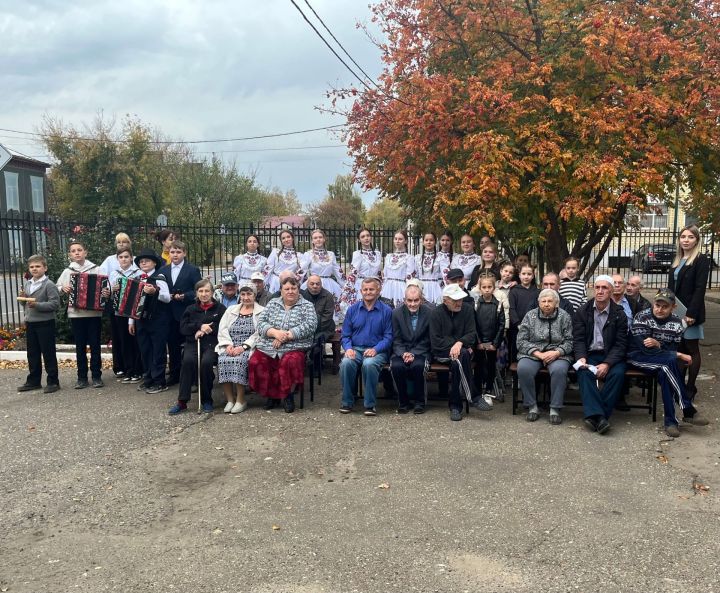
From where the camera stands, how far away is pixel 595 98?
8578 mm

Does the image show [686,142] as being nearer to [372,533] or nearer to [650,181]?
[650,181]

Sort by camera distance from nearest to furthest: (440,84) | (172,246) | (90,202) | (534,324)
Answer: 1. (534,324)
2. (172,246)
3. (440,84)
4. (90,202)

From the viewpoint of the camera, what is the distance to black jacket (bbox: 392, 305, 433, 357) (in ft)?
22.9

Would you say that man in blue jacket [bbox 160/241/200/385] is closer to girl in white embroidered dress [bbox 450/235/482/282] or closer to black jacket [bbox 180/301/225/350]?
black jacket [bbox 180/301/225/350]

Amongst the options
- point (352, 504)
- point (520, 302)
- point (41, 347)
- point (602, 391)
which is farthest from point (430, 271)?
point (41, 347)

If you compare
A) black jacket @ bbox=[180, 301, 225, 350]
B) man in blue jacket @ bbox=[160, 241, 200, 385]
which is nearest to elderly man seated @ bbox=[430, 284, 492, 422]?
black jacket @ bbox=[180, 301, 225, 350]

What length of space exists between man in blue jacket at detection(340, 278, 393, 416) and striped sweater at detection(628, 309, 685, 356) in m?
2.57

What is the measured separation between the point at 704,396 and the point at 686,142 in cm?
349

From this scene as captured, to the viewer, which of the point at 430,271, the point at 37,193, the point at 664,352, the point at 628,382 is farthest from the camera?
the point at 37,193

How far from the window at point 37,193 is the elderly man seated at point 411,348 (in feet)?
139

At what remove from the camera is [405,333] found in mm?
7043

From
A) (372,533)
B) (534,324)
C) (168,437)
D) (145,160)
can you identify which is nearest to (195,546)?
(372,533)

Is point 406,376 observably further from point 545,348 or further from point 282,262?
point 282,262

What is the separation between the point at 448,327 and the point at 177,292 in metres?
3.48
